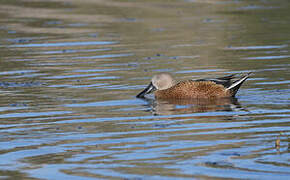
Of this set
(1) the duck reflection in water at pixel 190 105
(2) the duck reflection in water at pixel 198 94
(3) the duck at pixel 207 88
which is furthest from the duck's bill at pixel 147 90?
(3) the duck at pixel 207 88

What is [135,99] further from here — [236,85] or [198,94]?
[236,85]

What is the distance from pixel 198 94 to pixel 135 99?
941 mm

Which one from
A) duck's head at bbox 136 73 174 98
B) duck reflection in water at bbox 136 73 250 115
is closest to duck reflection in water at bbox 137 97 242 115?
duck reflection in water at bbox 136 73 250 115

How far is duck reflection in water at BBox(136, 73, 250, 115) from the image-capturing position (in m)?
10.5

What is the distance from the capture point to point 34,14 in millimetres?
22797

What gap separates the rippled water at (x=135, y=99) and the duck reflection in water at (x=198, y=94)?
0.08 metres

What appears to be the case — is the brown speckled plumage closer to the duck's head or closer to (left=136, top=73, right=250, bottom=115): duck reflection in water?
(left=136, top=73, right=250, bottom=115): duck reflection in water

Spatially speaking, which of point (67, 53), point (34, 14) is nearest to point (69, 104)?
point (67, 53)

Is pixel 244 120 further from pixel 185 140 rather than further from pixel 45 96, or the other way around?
pixel 45 96

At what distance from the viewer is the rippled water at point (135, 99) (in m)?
7.11

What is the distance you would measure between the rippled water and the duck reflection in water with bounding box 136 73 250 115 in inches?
3.2

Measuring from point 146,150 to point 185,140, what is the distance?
0.60 metres

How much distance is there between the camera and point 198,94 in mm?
10922

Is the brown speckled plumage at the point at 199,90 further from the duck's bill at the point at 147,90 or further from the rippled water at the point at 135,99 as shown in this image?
the duck's bill at the point at 147,90
